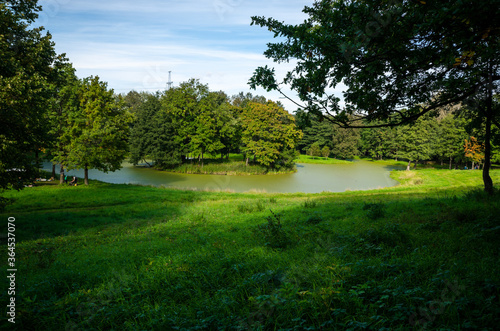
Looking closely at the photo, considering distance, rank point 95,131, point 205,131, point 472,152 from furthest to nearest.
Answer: point 205,131 < point 472,152 < point 95,131

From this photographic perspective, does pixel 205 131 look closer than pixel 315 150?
Yes

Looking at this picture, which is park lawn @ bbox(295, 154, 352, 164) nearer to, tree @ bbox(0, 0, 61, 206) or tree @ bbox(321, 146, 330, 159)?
tree @ bbox(321, 146, 330, 159)

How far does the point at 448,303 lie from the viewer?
3033 millimetres

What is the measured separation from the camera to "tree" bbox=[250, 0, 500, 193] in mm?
4266

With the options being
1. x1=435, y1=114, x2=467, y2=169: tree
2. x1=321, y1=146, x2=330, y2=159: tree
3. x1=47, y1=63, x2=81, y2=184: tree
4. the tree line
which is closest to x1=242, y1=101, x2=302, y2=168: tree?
the tree line

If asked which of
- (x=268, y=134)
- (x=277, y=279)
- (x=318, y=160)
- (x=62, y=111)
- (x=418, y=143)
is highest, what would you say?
(x=62, y=111)

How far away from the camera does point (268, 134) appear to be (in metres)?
44.6

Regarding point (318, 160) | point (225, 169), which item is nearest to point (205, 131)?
point (225, 169)

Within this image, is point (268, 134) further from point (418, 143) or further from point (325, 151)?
point (325, 151)

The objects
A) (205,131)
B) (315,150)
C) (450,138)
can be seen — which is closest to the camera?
(205,131)

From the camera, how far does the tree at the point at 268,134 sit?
145 ft

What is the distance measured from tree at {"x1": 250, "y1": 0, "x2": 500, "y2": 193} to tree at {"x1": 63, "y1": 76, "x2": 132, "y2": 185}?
73.4 feet

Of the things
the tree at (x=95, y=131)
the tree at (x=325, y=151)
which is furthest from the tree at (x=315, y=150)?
the tree at (x=95, y=131)

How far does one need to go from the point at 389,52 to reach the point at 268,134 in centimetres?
3966
